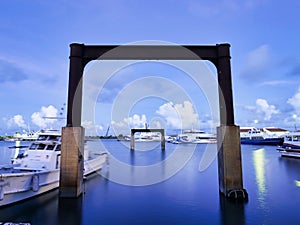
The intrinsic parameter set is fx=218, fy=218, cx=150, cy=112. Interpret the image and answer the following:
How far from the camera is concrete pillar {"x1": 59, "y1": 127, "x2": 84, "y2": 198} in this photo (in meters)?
10.3

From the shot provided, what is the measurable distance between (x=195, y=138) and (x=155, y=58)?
317 feet

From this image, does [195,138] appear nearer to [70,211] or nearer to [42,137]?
[42,137]

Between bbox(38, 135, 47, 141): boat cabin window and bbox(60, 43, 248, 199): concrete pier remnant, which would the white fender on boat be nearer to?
bbox(60, 43, 248, 199): concrete pier remnant

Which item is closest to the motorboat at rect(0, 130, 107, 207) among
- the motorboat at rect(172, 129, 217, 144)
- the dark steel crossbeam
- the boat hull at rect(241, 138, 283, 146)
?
the dark steel crossbeam

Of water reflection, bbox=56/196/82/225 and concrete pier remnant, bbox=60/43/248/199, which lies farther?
concrete pier remnant, bbox=60/43/248/199

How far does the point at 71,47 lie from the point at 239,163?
1008 centimetres

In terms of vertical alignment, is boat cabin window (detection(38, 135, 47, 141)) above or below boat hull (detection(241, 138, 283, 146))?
above

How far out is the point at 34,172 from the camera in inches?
454

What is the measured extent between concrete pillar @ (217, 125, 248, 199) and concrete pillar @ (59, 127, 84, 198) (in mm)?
6972

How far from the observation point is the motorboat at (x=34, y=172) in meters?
10.0

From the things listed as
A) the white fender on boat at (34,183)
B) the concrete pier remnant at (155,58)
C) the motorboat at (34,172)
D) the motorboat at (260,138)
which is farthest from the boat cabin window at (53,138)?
the motorboat at (260,138)

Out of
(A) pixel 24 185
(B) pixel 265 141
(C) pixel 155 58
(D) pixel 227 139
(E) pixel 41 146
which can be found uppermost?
(C) pixel 155 58

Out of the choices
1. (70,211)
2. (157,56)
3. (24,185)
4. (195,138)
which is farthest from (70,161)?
(195,138)

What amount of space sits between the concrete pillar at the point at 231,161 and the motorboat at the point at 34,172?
9.52 meters
